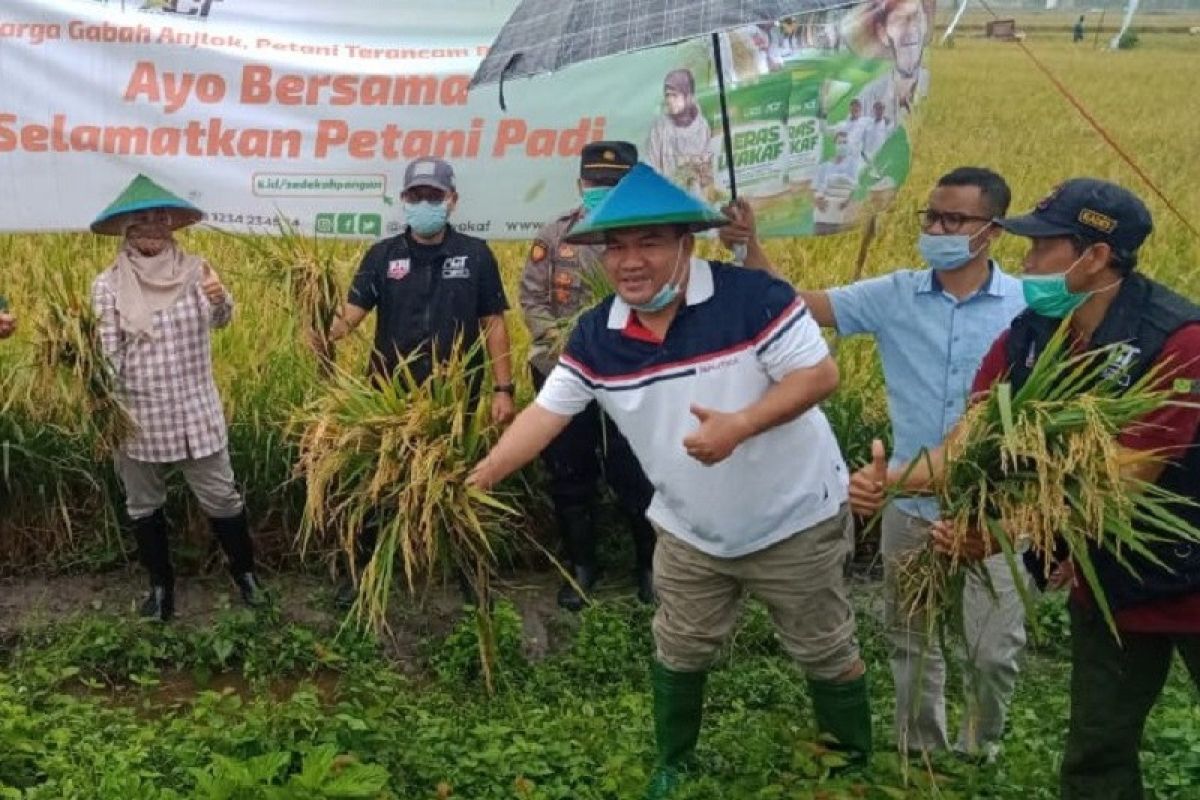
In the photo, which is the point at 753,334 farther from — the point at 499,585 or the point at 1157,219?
the point at 1157,219

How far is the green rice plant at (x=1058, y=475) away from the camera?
2.83 m

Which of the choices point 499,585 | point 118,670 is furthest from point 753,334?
point 118,670

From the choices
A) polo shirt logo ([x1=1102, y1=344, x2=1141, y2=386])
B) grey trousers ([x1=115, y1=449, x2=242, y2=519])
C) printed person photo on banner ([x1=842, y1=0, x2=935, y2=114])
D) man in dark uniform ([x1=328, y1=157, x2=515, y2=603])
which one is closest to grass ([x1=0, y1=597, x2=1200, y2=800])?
grey trousers ([x1=115, y1=449, x2=242, y2=519])

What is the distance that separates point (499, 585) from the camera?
17.3ft

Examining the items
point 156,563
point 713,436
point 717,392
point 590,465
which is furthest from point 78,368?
point 713,436

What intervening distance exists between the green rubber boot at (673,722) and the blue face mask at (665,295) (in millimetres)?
1057

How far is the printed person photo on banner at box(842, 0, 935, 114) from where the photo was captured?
5769 mm

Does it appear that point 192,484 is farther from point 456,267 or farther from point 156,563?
point 456,267

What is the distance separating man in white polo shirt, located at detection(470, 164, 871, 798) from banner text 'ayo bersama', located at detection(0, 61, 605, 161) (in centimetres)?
249

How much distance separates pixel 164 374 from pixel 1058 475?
313 cm

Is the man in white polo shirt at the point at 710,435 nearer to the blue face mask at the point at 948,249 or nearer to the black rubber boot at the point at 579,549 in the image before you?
the blue face mask at the point at 948,249

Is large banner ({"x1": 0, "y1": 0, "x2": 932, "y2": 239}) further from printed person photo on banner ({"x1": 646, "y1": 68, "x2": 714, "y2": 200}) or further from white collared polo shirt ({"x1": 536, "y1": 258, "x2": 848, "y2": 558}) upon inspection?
white collared polo shirt ({"x1": 536, "y1": 258, "x2": 848, "y2": 558})

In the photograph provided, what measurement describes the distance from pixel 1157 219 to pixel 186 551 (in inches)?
274

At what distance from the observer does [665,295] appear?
10.7 feet
